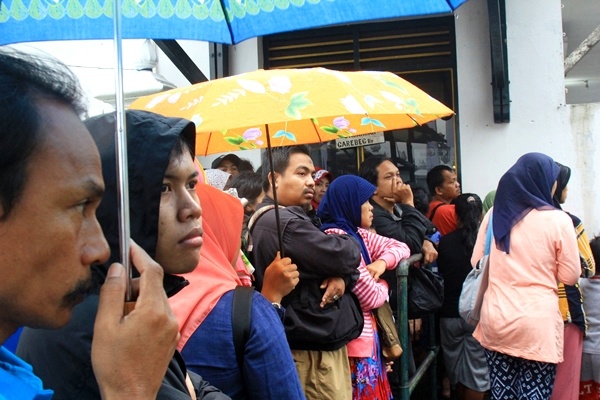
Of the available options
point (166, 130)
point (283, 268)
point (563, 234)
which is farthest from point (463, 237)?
point (166, 130)

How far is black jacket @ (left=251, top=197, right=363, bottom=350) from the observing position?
10.9ft

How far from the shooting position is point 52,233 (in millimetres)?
953

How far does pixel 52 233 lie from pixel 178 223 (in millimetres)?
757

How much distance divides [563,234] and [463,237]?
129 centimetres

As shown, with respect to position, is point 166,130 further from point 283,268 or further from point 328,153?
point 328,153

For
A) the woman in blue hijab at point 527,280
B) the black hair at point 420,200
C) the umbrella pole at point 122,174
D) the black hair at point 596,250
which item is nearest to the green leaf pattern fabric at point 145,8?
the umbrella pole at point 122,174

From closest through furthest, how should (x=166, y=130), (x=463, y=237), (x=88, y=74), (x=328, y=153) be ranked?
(x=166, y=130), (x=463, y=237), (x=88, y=74), (x=328, y=153)

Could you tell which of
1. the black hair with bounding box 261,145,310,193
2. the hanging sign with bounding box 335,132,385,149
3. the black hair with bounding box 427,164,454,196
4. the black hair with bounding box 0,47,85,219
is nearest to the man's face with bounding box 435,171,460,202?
the black hair with bounding box 427,164,454,196

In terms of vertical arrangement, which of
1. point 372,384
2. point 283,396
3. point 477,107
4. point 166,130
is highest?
point 477,107

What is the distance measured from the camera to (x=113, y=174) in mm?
1510

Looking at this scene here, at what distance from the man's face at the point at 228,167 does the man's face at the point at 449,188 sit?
1795 millimetres

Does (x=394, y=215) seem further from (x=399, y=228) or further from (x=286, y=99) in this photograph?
(x=286, y=99)

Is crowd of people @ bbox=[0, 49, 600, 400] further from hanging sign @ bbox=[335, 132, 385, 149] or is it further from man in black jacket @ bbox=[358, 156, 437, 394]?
hanging sign @ bbox=[335, 132, 385, 149]

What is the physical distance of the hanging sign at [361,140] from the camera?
260 inches
